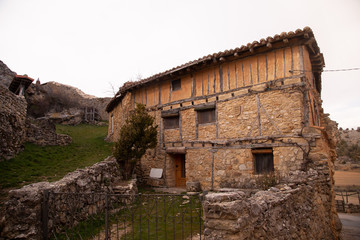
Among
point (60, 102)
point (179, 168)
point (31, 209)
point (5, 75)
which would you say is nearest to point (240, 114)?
point (179, 168)

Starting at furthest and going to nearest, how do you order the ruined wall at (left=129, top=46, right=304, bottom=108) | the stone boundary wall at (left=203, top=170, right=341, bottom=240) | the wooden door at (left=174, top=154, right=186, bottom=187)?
the wooden door at (left=174, top=154, right=186, bottom=187), the ruined wall at (left=129, top=46, right=304, bottom=108), the stone boundary wall at (left=203, top=170, right=341, bottom=240)

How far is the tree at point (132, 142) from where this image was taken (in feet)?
31.5

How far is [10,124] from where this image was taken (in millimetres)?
9344

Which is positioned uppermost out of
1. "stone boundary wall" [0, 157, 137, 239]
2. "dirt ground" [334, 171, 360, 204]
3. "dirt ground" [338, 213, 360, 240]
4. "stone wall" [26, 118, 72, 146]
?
"stone wall" [26, 118, 72, 146]

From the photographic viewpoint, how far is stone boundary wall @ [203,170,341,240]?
2.87 metres

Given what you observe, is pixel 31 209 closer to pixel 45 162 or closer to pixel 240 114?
pixel 45 162

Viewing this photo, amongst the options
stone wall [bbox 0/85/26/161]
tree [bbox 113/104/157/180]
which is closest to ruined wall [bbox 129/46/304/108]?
tree [bbox 113/104/157/180]

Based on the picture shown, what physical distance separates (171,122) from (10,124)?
23.6 feet

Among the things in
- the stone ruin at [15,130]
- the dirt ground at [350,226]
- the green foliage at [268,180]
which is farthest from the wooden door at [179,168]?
the dirt ground at [350,226]

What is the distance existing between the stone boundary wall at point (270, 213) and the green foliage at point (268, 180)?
0.99 meters

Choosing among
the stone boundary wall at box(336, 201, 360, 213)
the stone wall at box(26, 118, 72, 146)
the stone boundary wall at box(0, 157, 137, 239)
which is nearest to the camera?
the stone boundary wall at box(0, 157, 137, 239)

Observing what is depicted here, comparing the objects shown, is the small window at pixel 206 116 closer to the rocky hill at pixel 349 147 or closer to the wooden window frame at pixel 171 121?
the wooden window frame at pixel 171 121

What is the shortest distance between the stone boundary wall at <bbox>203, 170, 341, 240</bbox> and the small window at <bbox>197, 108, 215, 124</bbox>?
446 centimetres

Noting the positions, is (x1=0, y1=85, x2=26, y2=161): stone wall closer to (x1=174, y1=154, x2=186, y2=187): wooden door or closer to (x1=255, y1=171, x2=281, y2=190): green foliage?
(x1=174, y1=154, x2=186, y2=187): wooden door
